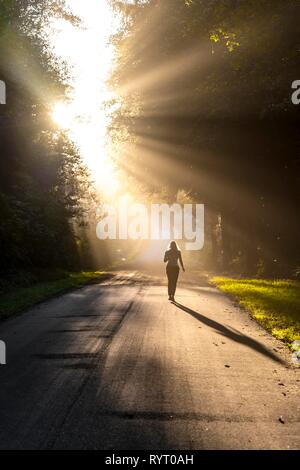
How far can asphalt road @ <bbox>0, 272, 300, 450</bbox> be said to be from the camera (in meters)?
5.30

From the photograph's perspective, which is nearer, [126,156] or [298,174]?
[298,174]

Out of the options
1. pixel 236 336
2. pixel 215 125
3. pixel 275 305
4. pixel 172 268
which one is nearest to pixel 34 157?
pixel 215 125

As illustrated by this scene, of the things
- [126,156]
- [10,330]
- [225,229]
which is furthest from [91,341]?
[225,229]

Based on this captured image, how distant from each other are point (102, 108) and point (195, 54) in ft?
32.1

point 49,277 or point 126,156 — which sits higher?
point 126,156

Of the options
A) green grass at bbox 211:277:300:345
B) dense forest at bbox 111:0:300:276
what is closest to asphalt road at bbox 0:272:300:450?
green grass at bbox 211:277:300:345

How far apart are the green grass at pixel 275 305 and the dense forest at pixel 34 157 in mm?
10517

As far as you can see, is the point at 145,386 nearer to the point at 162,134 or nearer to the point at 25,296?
the point at 25,296

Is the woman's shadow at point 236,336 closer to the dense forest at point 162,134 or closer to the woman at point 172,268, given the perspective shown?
the woman at point 172,268

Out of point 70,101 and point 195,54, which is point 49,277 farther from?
point 195,54

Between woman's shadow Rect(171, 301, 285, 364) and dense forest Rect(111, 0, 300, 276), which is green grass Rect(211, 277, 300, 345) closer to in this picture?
woman's shadow Rect(171, 301, 285, 364)

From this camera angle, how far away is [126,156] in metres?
35.9

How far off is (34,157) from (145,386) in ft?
80.8

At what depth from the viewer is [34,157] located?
30156 mm
